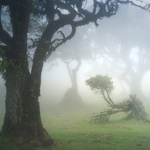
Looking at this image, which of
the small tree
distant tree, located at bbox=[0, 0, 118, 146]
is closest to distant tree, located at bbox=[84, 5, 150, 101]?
the small tree

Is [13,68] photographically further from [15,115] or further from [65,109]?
[65,109]

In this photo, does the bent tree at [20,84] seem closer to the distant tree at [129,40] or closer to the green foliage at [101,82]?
the green foliage at [101,82]

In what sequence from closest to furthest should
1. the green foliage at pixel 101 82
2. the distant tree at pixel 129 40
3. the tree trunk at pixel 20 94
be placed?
the tree trunk at pixel 20 94, the green foliage at pixel 101 82, the distant tree at pixel 129 40

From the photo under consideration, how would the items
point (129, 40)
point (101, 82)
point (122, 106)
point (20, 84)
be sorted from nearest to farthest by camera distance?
point (20, 84) < point (122, 106) < point (101, 82) < point (129, 40)

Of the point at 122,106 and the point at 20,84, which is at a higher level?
the point at 20,84

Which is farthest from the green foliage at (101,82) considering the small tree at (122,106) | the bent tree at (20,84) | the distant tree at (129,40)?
the distant tree at (129,40)

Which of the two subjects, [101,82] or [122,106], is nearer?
[122,106]

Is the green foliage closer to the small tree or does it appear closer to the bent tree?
the small tree

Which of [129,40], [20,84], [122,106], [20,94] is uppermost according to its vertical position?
[129,40]

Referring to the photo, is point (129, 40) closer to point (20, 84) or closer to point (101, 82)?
point (101, 82)

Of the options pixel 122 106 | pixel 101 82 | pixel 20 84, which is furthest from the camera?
pixel 101 82

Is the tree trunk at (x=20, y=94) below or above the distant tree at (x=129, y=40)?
below

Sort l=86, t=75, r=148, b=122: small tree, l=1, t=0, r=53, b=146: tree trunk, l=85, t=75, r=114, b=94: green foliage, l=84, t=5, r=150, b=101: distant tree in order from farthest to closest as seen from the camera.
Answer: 1. l=84, t=5, r=150, b=101: distant tree
2. l=85, t=75, r=114, b=94: green foliage
3. l=86, t=75, r=148, b=122: small tree
4. l=1, t=0, r=53, b=146: tree trunk

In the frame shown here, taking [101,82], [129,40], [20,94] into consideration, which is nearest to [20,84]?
[20,94]
